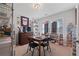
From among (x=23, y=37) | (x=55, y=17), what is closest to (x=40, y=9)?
(x=55, y=17)

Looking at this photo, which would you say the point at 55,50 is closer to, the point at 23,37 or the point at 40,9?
the point at 23,37

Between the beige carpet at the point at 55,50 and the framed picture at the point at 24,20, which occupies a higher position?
the framed picture at the point at 24,20

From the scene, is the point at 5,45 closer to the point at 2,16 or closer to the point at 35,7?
the point at 2,16

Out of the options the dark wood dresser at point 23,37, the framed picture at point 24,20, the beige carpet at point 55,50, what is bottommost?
the beige carpet at point 55,50

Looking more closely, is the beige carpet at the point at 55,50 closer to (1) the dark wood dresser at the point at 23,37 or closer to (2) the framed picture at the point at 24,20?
(1) the dark wood dresser at the point at 23,37

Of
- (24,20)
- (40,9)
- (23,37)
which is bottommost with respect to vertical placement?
(23,37)

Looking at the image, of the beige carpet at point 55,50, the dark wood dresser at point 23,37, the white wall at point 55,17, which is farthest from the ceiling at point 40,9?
the beige carpet at point 55,50

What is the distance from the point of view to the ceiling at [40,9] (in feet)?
4.97

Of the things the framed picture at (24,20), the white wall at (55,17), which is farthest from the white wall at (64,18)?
the framed picture at (24,20)

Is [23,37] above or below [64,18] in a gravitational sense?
below

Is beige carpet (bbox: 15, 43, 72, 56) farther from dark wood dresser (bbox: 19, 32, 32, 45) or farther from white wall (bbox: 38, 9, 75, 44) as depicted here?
white wall (bbox: 38, 9, 75, 44)

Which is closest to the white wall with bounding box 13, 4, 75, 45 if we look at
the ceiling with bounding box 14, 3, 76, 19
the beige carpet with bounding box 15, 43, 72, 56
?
the ceiling with bounding box 14, 3, 76, 19

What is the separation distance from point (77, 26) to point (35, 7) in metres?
0.74

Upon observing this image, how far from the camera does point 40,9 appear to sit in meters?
1.54
